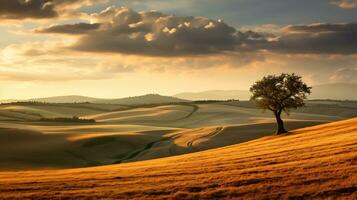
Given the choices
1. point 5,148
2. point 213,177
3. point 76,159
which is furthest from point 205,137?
point 213,177

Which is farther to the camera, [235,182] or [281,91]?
A: [281,91]

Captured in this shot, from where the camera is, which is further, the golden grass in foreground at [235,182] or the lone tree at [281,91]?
the lone tree at [281,91]

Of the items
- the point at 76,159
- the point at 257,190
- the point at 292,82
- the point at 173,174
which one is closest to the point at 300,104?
the point at 292,82

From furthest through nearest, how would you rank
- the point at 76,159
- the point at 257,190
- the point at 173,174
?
the point at 76,159
the point at 173,174
the point at 257,190

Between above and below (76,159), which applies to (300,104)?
above

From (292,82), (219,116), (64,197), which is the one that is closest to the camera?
(64,197)

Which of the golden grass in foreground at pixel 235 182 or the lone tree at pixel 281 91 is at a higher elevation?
the lone tree at pixel 281 91

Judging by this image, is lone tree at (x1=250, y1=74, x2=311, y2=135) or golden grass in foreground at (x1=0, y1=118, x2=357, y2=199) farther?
lone tree at (x1=250, y1=74, x2=311, y2=135)

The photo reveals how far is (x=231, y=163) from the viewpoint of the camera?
3494cm

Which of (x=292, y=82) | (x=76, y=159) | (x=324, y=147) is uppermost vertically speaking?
(x=292, y=82)

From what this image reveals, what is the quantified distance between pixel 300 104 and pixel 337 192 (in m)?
51.4

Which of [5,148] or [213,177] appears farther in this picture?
[5,148]

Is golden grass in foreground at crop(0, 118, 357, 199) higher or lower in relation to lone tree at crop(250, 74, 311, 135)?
lower

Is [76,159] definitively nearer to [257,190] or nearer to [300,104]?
[300,104]
